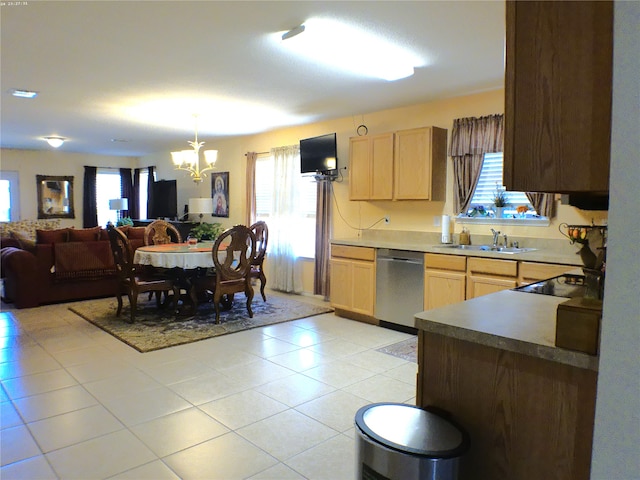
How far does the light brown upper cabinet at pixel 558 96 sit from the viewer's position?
1.10 metres

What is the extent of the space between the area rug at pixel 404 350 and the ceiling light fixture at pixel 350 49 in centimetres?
249

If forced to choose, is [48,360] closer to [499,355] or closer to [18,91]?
[18,91]

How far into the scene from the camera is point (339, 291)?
17.3 feet

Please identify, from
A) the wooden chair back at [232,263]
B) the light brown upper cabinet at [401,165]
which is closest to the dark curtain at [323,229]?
the light brown upper cabinet at [401,165]

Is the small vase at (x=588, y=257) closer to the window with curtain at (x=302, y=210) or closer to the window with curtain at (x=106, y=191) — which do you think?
the window with curtain at (x=302, y=210)

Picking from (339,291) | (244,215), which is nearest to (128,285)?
(339,291)

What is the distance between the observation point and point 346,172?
5824 millimetres

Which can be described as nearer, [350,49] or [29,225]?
[350,49]

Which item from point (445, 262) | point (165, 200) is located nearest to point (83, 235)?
point (165, 200)

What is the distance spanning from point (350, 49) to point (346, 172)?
2602 mm

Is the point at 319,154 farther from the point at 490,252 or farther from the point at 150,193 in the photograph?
the point at 150,193

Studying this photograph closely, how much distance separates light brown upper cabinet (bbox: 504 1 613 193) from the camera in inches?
43.1

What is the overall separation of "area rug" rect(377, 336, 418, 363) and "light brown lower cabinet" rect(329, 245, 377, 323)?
0.72 metres

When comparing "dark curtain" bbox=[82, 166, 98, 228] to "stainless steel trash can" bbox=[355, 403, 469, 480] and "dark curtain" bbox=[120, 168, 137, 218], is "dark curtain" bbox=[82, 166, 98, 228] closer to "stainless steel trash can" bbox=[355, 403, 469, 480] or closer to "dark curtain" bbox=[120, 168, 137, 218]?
"dark curtain" bbox=[120, 168, 137, 218]
